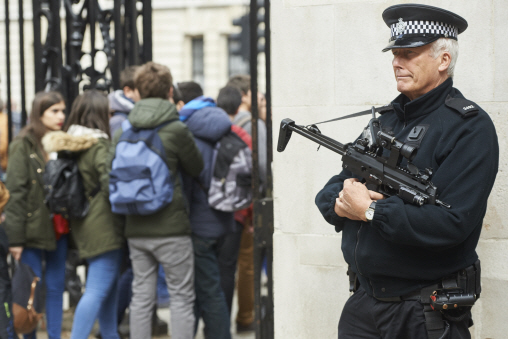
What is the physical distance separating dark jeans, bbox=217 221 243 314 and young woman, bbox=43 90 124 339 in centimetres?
71

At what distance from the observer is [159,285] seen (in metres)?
6.46

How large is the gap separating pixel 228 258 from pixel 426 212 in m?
2.65

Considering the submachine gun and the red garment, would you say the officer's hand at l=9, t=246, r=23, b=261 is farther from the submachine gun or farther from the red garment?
the submachine gun

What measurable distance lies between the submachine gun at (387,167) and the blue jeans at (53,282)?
9.18ft

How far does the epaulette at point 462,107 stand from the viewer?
2586mm

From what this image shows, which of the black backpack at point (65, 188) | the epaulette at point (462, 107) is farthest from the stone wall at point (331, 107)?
the black backpack at point (65, 188)

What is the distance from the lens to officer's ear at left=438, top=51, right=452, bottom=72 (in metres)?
2.71

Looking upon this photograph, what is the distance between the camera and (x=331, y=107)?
149 inches

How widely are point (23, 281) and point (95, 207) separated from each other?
64 cm

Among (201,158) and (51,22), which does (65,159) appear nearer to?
(201,158)

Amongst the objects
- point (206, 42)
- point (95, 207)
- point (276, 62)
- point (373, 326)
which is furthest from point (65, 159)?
point (206, 42)

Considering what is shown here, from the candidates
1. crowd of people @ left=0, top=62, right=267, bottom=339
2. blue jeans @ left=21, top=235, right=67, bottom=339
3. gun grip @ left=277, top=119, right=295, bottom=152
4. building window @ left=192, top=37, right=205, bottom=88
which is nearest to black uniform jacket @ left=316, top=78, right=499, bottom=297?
gun grip @ left=277, top=119, right=295, bottom=152

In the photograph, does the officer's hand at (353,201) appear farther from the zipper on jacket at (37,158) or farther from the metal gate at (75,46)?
the metal gate at (75,46)

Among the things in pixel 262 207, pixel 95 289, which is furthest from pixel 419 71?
pixel 95 289
